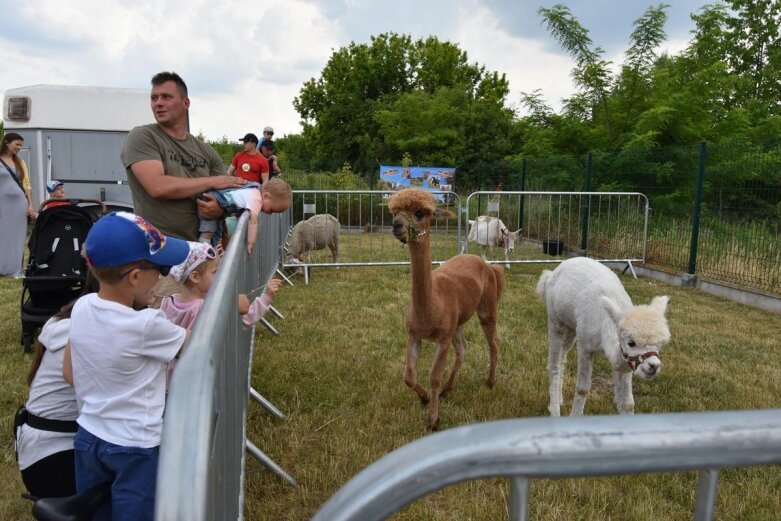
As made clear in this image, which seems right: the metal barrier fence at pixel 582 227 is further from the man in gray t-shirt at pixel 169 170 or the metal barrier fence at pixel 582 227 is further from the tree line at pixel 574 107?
the man in gray t-shirt at pixel 169 170

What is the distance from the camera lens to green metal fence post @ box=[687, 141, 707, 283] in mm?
10383

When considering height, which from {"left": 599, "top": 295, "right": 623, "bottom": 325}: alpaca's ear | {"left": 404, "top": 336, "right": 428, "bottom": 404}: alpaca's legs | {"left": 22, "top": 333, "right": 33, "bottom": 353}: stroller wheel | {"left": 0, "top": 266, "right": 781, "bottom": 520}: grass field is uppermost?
{"left": 599, "top": 295, "right": 623, "bottom": 325}: alpaca's ear

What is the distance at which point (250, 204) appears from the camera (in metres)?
3.62

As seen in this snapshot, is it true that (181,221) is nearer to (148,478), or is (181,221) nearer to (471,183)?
(148,478)

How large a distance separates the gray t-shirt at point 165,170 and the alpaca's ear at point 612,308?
8.89 ft

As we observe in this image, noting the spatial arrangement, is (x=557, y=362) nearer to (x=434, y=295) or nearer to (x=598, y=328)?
(x=598, y=328)

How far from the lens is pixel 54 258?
5.49m

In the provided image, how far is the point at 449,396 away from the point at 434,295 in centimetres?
114

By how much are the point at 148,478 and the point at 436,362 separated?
2562 millimetres

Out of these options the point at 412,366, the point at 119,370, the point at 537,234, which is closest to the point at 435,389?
the point at 412,366

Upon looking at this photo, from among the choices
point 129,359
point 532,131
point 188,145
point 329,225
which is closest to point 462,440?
point 129,359

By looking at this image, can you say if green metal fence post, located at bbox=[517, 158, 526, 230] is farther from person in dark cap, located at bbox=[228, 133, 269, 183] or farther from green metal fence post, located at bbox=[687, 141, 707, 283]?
person in dark cap, located at bbox=[228, 133, 269, 183]

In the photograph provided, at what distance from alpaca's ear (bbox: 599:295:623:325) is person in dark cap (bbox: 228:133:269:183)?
708cm

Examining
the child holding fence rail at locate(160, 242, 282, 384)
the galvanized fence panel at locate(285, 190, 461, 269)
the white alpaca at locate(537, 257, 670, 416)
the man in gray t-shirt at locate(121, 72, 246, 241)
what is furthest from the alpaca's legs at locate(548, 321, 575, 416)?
the man in gray t-shirt at locate(121, 72, 246, 241)
